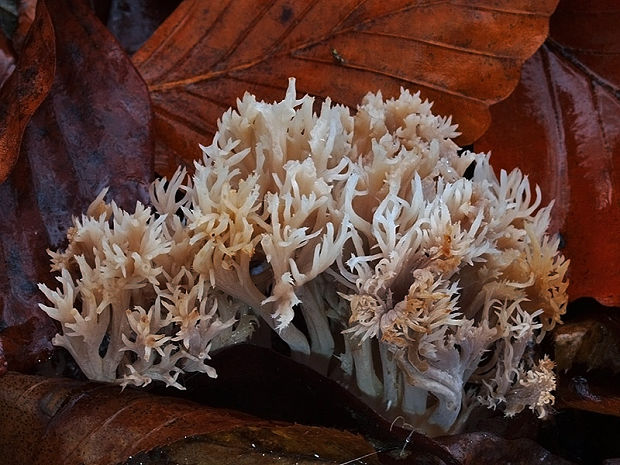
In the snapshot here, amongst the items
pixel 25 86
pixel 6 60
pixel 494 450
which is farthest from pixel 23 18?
pixel 494 450

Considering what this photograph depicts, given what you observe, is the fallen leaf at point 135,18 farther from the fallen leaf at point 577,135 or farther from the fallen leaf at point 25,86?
the fallen leaf at point 577,135

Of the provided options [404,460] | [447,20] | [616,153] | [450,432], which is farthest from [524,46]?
[404,460]

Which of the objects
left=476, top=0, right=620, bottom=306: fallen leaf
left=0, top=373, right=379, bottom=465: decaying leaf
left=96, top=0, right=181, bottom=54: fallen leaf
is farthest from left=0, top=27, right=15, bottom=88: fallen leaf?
left=476, top=0, right=620, bottom=306: fallen leaf

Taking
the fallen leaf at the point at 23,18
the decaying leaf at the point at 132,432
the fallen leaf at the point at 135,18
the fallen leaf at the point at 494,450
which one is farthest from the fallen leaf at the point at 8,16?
the fallen leaf at the point at 494,450

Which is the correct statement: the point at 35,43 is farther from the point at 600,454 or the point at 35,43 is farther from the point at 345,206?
the point at 600,454

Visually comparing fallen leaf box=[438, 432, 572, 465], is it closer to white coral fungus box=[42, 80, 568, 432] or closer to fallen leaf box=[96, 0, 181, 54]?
white coral fungus box=[42, 80, 568, 432]

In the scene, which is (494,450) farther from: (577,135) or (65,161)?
(65,161)
